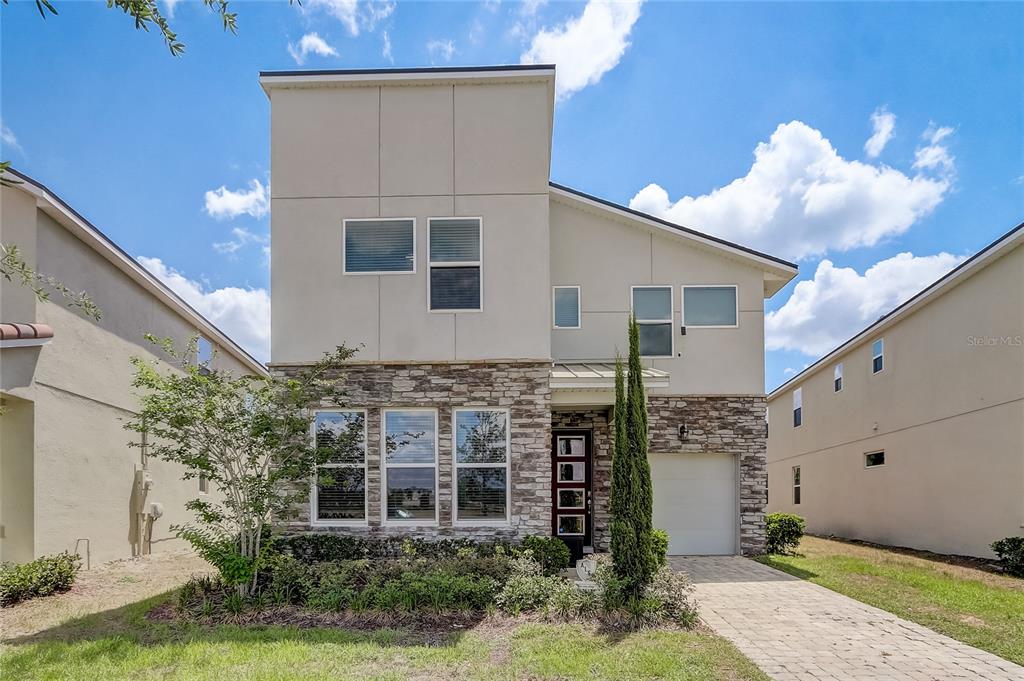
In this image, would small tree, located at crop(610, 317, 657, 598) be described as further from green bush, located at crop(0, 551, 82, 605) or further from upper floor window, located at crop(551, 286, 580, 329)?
green bush, located at crop(0, 551, 82, 605)

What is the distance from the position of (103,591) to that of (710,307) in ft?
38.8

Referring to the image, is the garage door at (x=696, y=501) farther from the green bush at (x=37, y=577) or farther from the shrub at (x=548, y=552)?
the green bush at (x=37, y=577)

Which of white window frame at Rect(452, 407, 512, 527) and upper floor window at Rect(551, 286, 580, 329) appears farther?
upper floor window at Rect(551, 286, 580, 329)

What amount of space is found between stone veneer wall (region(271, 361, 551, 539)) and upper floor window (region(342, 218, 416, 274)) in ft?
5.05

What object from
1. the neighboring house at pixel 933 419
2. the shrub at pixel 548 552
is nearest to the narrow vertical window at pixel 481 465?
the shrub at pixel 548 552

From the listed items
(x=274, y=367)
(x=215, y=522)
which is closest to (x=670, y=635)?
(x=215, y=522)

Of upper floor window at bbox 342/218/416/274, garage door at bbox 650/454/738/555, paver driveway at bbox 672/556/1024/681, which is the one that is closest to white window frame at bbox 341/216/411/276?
upper floor window at bbox 342/218/416/274

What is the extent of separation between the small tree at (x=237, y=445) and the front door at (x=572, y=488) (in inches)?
212

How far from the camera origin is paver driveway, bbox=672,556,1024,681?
243 inches

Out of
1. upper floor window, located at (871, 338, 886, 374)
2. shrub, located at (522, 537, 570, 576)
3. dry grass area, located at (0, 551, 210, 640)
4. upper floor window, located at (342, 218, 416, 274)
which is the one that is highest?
upper floor window, located at (342, 218, 416, 274)

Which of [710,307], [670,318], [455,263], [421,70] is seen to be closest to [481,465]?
[455,263]

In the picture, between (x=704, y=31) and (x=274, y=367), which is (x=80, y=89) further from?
(x=704, y=31)

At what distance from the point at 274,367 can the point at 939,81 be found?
13196 millimetres

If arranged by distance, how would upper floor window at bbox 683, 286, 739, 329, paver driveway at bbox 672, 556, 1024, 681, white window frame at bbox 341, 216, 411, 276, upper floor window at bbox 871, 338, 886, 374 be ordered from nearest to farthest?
paver driveway at bbox 672, 556, 1024, 681
white window frame at bbox 341, 216, 411, 276
upper floor window at bbox 683, 286, 739, 329
upper floor window at bbox 871, 338, 886, 374
